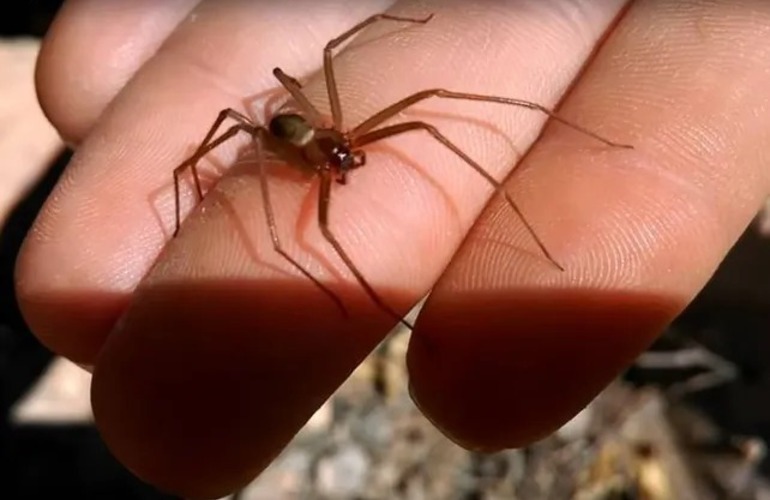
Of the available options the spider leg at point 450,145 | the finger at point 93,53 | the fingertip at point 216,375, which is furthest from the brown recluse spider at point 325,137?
the finger at point 93,53

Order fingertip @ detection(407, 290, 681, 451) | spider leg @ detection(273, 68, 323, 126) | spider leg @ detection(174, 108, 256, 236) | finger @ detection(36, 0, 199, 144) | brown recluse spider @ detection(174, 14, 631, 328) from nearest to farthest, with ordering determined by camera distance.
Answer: fingertip @ detection(407, 290, 681, 451) < brown recluse spider @ detection(174, 14, 631, 328) < spider leg @ detection(174, 108, 256, 236) < spider leg @ detection(273, 68, 323, 126) < finger @ detection(36, 0, 199, 144)

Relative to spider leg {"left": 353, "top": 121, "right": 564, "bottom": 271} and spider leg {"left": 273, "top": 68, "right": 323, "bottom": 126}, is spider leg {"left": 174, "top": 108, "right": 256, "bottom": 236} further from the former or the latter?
spider leg {"left": 353, "top": 121, "right": 564, "bottom": 271}

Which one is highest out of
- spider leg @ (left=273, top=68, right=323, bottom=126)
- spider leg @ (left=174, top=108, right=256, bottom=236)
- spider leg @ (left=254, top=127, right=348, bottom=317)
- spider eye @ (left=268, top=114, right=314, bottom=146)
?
spider leg @ (left=254, top=127, right=348, bottom=317)

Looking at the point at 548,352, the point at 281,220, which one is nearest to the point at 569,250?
the point at 548,352

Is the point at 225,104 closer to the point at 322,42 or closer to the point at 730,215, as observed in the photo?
the point at 322,42

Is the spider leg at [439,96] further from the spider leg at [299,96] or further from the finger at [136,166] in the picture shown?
the finger at [136,166]

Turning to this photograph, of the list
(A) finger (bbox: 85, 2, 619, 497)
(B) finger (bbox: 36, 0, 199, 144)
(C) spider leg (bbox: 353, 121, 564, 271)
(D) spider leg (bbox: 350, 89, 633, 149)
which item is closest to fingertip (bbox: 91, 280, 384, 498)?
(A) finger (bbox: 85, 2, 619, 497)
